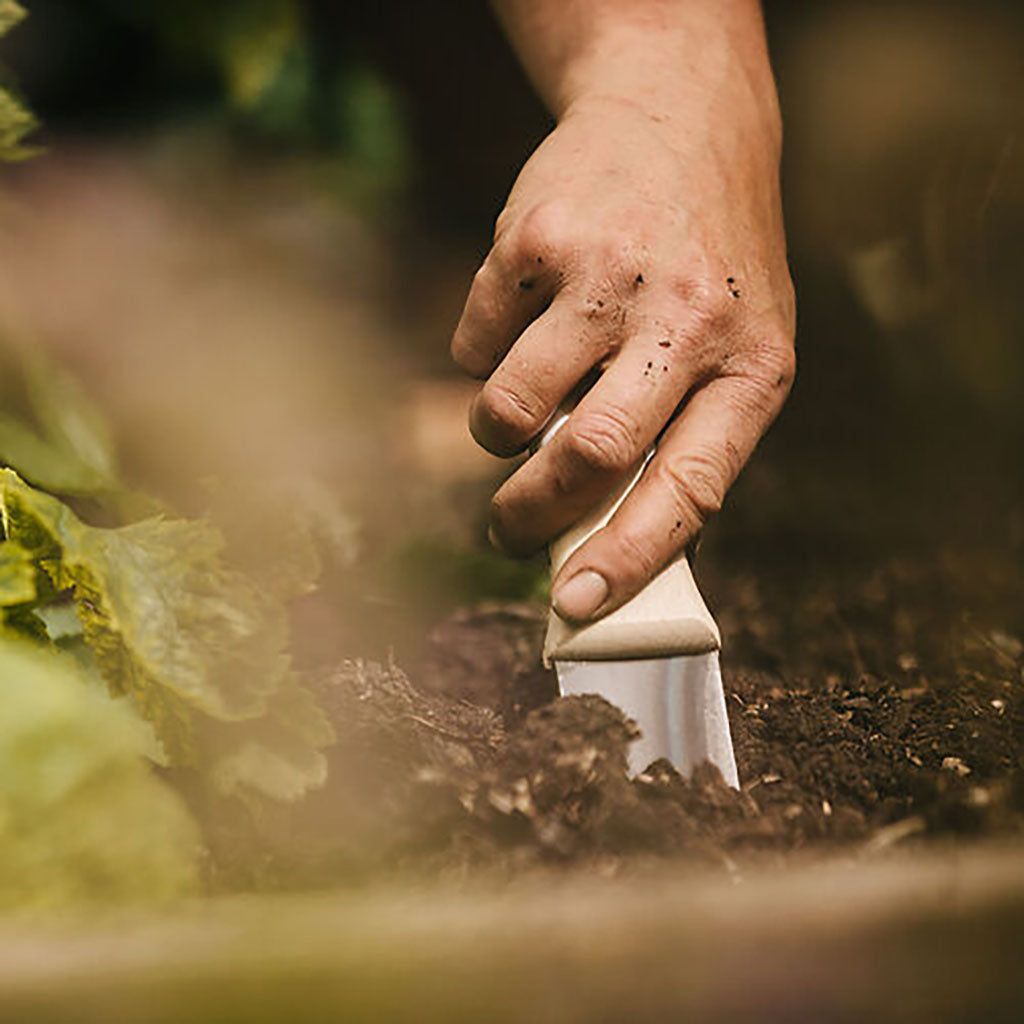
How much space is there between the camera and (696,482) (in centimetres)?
60

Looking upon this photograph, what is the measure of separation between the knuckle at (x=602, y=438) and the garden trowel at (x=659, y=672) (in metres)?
0.07

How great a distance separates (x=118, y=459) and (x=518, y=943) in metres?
0.60

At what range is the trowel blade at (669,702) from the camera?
0.56 m

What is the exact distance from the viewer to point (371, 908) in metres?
0.34

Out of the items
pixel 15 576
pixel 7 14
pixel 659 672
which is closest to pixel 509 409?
pixel 659 672

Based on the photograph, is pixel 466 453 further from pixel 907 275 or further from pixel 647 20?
pixel 647 20

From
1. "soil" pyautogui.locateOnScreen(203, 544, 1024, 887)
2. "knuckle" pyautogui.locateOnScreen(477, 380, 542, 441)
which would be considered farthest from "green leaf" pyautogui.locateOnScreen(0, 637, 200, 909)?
"knuckle" pyautogui.locateOnScreen(477, 380, 542, 441)

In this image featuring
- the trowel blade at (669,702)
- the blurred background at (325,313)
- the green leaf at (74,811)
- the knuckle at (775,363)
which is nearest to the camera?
the green leaf at (74,811)

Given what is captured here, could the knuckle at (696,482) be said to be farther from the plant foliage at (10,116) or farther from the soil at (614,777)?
the plant foliage at (10,116)

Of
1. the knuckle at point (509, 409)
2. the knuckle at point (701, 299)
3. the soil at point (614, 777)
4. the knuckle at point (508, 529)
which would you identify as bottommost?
the soil at point (614, 777)

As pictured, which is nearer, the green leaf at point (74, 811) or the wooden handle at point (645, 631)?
the green leaf at point (74, 811)

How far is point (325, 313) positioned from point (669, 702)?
105 cm

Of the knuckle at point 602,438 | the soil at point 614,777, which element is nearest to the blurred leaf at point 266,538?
the soil at point 614,777

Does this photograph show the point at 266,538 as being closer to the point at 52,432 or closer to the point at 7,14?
the point at 52,432
